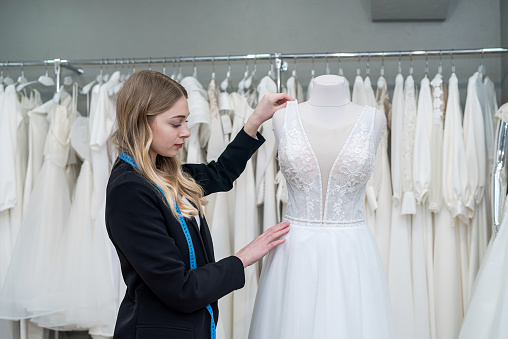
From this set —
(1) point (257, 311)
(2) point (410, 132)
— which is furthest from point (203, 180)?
(2) point (410, 132)

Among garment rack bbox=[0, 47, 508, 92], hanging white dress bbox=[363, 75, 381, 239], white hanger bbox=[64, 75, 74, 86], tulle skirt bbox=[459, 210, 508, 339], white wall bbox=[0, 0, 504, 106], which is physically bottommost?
tulle skirt bbox=[459, 210, 508, 339]

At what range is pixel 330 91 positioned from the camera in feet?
6.21

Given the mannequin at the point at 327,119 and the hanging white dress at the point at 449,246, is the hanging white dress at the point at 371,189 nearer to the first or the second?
the hanging white dress at the point at 449,246

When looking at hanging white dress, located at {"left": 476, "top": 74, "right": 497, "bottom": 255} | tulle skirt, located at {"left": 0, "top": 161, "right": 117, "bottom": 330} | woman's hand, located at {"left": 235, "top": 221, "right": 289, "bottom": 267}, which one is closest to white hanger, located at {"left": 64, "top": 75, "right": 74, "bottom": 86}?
tulle skirt, located at {"left": 0, "top": 161, "right": 117, "bottom": 330}

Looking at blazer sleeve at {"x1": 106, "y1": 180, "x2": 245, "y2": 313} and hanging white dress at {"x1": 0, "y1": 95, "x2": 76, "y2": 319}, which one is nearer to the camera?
blazer sleeve at {"x1": 106, "y1": 180, "x2": 245, "y2": 313}

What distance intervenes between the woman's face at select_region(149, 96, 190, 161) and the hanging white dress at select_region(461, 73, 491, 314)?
5.24ft

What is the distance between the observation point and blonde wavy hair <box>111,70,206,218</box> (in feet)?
5.08

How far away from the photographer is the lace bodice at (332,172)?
181 cm

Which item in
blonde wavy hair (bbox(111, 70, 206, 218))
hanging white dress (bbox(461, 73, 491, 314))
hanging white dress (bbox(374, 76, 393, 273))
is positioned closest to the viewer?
blonde wavy hair (bbox(111, 70, 206, 218))

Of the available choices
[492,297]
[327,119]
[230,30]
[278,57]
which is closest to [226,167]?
[327,119]

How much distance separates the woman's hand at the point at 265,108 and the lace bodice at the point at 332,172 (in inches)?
5.6

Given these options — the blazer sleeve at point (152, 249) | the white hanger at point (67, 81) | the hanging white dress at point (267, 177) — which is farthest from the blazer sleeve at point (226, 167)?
the white hanger at point (67, 81)

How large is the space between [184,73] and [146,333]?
2.12 m

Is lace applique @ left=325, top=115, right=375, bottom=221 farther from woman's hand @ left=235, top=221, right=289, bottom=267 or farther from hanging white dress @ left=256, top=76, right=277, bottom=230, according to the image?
hanging white dress @ left=256, top=76, right=277, bottom=230
